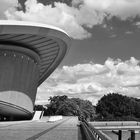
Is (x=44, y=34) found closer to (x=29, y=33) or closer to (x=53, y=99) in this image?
(x=29, y=33)

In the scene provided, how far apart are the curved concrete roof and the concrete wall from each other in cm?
161

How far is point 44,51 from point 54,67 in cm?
1101

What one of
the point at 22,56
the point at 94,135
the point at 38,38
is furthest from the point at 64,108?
the point at 94,135

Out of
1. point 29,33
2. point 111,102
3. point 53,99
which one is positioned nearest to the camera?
point 29,33

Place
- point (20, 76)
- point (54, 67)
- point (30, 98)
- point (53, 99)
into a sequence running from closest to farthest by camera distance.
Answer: point (20, 76) < point (30, 98) < point (54, 67) < point (53, 99)

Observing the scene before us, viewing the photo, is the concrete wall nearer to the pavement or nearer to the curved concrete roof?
the curved concrete roof

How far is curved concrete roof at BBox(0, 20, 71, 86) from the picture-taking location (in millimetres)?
31047

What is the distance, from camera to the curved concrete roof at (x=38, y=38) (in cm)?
3105

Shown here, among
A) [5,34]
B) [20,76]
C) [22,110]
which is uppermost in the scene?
[5,34]

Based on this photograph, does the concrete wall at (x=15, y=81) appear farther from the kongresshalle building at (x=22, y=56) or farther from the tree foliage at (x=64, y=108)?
the tree foliage at (x=64, y=108)

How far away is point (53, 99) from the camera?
96000 mm

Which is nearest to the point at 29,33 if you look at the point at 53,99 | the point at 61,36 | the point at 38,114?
the point at 61,36

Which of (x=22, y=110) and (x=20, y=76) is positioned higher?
(x=20, y=76)

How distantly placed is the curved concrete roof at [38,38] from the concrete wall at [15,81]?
5.27 feet
